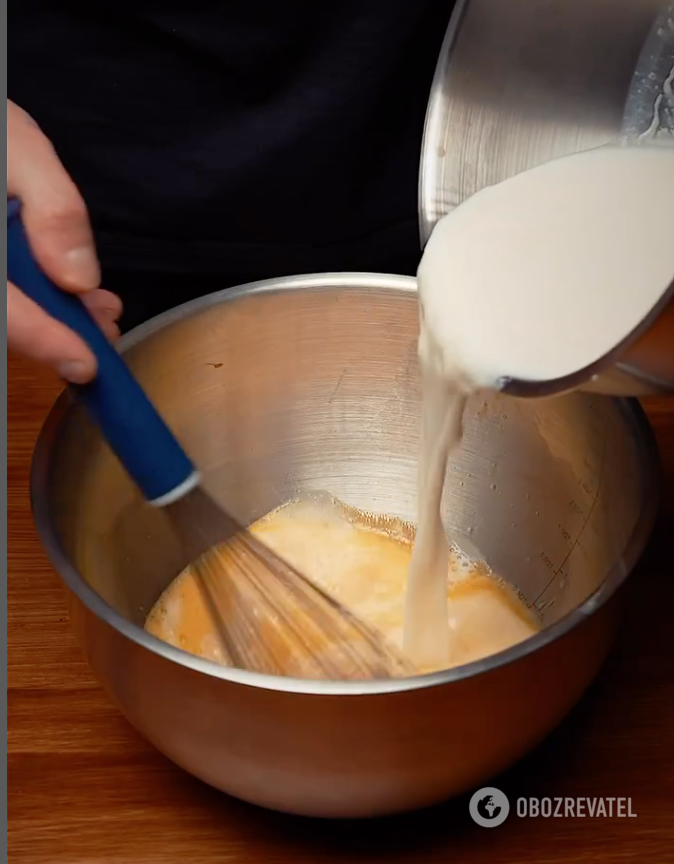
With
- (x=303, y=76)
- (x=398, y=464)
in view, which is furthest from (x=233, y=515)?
(x=303, y=76)

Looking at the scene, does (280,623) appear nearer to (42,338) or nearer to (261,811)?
(261,811)

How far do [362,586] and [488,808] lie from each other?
0.87 feet

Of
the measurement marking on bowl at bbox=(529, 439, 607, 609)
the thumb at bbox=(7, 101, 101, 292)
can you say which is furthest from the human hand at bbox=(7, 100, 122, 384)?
the measurement marking on bowl at bbox=(529, 439, 607, 609)

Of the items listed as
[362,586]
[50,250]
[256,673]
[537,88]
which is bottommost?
[362,586]

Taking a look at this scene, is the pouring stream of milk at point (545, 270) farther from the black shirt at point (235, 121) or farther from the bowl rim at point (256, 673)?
the black shirt at point (235, 121)

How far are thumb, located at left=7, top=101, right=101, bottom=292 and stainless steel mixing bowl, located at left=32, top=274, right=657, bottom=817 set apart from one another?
10 cm

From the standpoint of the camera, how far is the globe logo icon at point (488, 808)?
2.31 ft

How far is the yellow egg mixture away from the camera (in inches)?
34.3

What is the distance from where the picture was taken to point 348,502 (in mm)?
1006

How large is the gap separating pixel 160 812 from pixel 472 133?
0.49 metres

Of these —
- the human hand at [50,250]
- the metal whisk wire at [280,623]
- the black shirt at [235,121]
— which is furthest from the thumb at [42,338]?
Result: the black shirt at [235,121]

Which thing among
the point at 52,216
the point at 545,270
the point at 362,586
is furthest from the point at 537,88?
the point at 362,586

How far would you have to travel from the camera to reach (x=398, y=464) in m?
0.99

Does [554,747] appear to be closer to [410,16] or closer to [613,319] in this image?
[613,319]
